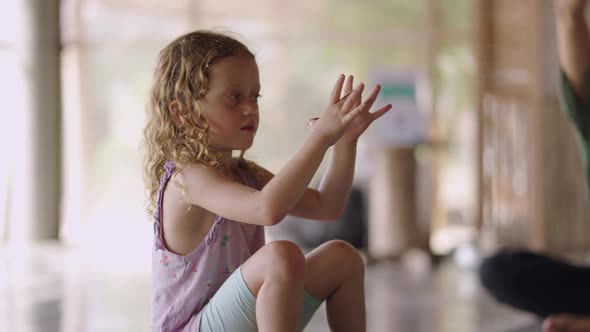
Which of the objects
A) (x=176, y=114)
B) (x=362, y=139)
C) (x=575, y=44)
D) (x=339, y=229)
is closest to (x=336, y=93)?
(x=176, y=114)

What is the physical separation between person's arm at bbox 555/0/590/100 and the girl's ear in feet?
3.16

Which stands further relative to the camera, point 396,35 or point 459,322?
point 396,35

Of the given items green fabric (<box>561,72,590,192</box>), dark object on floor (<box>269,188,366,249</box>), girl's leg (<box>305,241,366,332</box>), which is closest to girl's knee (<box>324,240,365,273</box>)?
girl's leg (<box>305,241,366,332</box>)

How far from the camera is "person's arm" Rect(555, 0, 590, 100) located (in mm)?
1820

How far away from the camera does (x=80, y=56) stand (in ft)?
15.5

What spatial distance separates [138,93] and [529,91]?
2263 mm

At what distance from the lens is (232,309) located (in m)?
1.33

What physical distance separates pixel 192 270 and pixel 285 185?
0.92ft

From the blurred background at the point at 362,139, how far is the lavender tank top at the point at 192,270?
6.50 ft

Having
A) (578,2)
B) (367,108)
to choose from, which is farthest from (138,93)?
(367,108)

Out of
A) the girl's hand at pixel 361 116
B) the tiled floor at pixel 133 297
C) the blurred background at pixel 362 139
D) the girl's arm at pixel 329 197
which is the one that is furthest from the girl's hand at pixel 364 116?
the blurred background at pixel 362 139

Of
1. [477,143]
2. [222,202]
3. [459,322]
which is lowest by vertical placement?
[459,322]

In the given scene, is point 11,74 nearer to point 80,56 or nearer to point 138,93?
point 80,56

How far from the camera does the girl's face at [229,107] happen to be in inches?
54.0
